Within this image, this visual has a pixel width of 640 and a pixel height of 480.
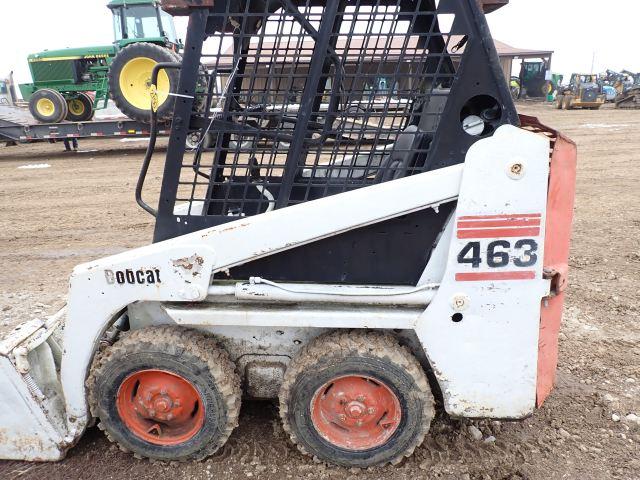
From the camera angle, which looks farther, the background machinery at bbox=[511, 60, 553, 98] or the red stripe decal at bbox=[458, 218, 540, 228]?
the background machinery at bbox=[511, 60, 553, 98]

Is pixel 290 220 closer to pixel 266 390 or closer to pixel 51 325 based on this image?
pixel 266 390

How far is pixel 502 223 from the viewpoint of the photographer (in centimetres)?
205

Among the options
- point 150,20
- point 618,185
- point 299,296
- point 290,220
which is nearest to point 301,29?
point 290,220

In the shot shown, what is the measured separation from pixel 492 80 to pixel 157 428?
2.26 metres

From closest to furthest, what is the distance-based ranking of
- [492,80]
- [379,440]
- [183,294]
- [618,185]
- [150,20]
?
[492,80] → [183,294] → [379,440] → [618,185] → [150,20]

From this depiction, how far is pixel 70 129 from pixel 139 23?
3263mm

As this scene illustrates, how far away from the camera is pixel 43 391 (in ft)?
7.85

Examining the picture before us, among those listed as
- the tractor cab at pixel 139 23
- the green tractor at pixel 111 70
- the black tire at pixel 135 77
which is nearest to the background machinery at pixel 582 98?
the green tractor at pixel 111 70

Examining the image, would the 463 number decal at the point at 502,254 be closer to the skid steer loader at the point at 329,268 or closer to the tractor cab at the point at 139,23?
the skid steer loader at the point at 329,268

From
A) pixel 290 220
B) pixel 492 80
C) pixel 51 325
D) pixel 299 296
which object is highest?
pixel 492 80

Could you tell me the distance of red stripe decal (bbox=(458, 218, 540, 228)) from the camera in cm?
204

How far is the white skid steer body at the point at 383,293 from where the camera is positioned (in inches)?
80.0

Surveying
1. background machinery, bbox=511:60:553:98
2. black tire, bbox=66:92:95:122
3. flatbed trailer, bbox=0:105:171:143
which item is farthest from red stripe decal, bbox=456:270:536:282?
background machinery, bbox=511:60:553:98

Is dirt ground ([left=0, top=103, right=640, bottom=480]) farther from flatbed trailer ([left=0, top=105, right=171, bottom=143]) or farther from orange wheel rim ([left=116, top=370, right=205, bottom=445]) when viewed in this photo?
flatbed trailer ([left=0, top=105, right=171, bottom=143])
